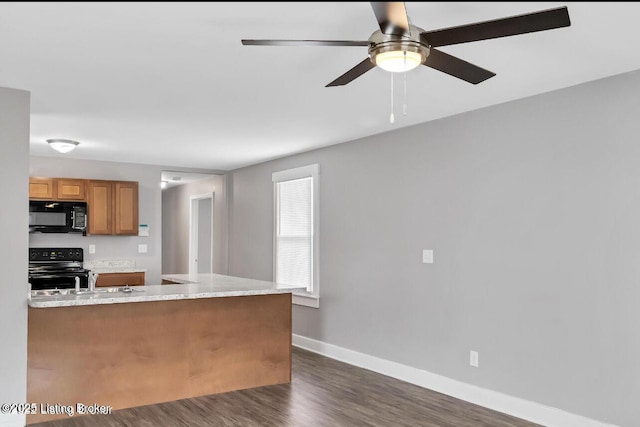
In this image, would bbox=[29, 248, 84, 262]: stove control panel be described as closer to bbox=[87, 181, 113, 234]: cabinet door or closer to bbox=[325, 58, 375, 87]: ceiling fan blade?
bbox=[87, 181, 113, 234]: cabinet door

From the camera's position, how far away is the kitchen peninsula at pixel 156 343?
12.5 ft

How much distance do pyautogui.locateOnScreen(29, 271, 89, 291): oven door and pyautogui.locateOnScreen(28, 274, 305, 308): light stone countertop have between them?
2213mm

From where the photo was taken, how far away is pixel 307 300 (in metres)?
6.19

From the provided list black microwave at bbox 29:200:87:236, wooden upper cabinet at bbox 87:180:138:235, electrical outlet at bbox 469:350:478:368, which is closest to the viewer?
electrical outlet at bbox 469:350:478:368

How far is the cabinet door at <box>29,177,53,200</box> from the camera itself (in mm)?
6480

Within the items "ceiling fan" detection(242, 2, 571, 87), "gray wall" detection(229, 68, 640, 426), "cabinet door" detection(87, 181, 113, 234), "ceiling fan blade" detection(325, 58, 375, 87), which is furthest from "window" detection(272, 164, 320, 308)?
"ceiling fan" detection(242, 2, 571, 87)

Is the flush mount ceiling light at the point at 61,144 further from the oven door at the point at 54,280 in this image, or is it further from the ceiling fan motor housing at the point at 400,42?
the ceiling fan motor housing at the point at 400,42

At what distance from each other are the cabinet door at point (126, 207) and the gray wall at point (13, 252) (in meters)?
3.29

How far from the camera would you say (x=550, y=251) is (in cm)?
378

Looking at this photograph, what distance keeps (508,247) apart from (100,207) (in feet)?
16.9

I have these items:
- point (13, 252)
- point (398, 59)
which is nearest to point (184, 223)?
point (13, 252)

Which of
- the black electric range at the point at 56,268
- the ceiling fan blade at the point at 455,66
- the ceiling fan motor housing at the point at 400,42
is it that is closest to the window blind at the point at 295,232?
the black electric range at the point at 56,268

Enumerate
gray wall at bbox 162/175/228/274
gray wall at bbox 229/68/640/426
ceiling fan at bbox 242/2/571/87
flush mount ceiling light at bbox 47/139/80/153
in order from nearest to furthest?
1. ceiling fan at bbox 242/2/571/87
2. gray wall at bbox 229/68/640/426
3. flush mount ceiling light at bbox 47/139/80/153
4. gray wall at bbox 162/175/228/274

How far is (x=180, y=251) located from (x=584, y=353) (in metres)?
7.70
